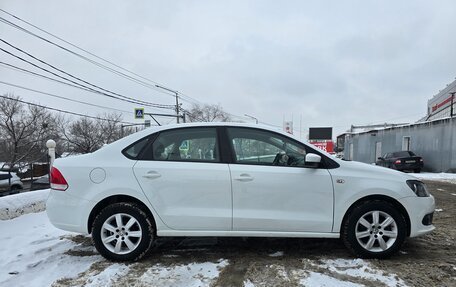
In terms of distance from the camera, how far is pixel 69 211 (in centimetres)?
399

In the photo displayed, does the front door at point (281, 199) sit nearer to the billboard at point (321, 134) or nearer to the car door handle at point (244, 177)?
the car door handle at point (244, 177)

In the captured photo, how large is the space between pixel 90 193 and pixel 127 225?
0.58m

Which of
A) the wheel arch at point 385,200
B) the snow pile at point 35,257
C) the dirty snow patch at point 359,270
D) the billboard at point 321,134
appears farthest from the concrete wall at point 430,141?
the snow pile at point 35,257

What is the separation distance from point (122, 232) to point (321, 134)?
27915 millimetres

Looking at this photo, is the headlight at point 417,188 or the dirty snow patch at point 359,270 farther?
the headlight at point 417,188

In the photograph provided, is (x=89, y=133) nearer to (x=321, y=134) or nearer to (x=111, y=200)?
(x=321, y=134)

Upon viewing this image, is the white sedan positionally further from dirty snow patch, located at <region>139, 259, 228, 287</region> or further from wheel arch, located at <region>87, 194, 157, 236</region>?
dirty snow patch, located at <region>139, 259, 228, 287</region>

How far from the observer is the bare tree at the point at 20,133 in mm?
42594

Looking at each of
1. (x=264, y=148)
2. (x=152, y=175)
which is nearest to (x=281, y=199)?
(x=264, y=148)

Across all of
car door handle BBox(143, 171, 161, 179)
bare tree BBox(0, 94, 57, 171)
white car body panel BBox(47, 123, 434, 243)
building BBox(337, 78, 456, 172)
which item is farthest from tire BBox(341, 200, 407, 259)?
bare tree BBox(0, 94, 57, 171)

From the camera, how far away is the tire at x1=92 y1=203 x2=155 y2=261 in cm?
393

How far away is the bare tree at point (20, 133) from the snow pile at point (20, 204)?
129 feet

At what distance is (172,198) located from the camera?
3963 mm

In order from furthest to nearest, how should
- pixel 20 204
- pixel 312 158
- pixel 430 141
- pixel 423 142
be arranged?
pixel 423 142 < pixel 430 141 < pixel 20 204 < pixel 312 158
